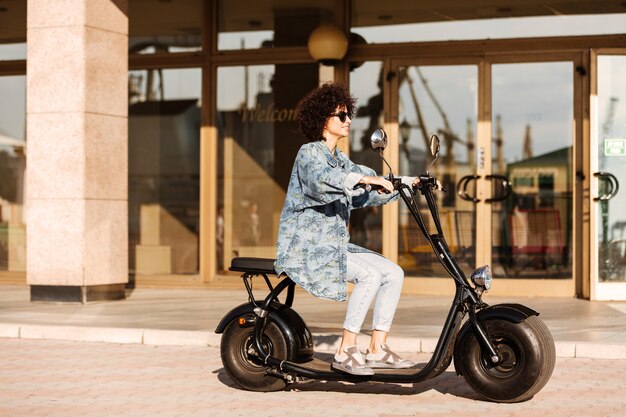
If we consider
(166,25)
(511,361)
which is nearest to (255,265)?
(511,361)

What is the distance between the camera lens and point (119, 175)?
38.7 feet

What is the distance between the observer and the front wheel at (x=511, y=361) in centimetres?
598

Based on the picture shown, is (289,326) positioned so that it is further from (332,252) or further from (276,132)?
(276,132)

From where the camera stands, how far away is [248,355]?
6707 mm

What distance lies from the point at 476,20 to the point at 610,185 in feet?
7.90

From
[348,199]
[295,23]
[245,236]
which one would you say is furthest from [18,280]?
[348,199]

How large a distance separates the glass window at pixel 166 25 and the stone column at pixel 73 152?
225 centimetres

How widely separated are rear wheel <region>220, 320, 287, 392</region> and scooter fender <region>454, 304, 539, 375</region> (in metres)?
1.07

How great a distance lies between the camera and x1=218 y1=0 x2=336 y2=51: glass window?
13359mm

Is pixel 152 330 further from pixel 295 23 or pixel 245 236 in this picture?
pixel 295 23

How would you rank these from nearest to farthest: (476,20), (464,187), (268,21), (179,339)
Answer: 1. (179,339)
2. (464,187)
3. (476,20)
4. (268,21)

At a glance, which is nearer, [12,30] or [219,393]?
[219,393]

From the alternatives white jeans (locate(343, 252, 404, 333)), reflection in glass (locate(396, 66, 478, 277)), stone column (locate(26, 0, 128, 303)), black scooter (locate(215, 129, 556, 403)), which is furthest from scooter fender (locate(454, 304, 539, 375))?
reflection in glass (locate(396, 66, 478, 277))

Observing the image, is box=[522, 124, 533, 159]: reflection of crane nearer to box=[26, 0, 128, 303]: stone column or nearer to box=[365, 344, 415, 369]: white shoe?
box=[26, 0, 128, 303]: stone column
